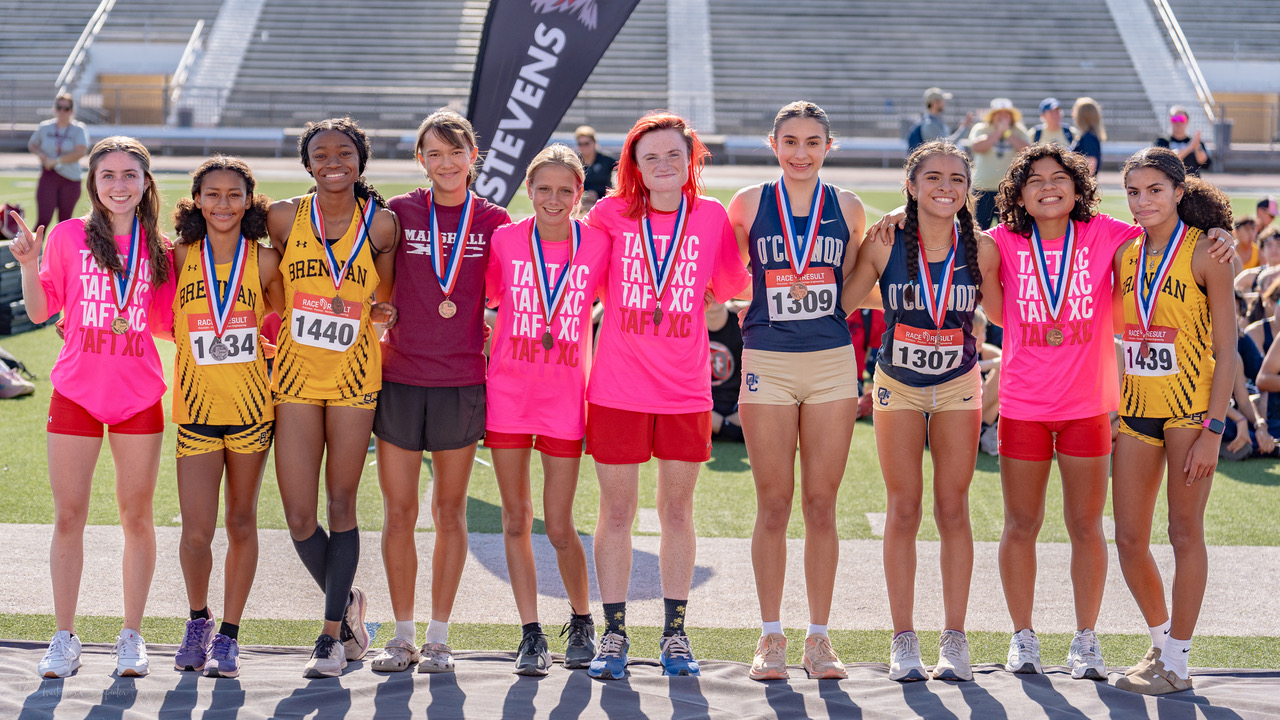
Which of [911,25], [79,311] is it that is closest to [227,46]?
[911,25]

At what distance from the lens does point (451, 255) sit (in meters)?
4.27

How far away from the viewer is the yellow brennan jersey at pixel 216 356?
13.7ft

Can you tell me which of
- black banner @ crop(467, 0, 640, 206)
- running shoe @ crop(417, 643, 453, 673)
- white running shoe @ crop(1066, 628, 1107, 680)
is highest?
black banner @ crop(467, 0, 640, 206)

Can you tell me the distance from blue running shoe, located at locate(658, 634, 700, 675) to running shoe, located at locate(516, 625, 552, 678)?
0.44 metres

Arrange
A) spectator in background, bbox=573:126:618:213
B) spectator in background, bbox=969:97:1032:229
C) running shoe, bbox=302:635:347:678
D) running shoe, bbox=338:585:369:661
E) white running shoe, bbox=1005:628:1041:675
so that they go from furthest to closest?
spectator in background, bbox=573:126:618:213 < spectator in background, bbox=969:97:1032:229 < running shoe, bbox=338:585:369:661 < white running shoe, bbox=1005:628:1041:675 < running shoe, bbox=302:635:347:678

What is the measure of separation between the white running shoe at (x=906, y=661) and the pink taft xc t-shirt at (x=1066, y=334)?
93 centimetres

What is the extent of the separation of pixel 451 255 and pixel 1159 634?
301 cm

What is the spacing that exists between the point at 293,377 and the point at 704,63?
103 feet

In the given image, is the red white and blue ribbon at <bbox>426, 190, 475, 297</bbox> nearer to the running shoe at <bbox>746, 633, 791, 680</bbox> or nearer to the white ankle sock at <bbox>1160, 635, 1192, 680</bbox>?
the running shoe at <bbox>746, 633, 791, 680</bbox>

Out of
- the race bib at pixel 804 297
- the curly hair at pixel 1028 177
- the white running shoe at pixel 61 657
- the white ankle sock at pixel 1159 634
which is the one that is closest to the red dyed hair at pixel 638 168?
the race bib at pixel 804 297

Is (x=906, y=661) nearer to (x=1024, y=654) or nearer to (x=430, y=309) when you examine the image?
(x=1024, y=654)

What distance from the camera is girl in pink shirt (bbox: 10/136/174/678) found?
416cm

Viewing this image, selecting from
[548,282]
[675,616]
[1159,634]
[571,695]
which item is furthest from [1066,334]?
[571,695]

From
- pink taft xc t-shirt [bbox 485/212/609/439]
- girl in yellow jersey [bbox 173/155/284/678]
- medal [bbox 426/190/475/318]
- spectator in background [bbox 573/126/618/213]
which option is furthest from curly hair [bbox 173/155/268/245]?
spectator in background [bbox 573/126/618/213]
